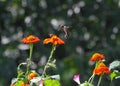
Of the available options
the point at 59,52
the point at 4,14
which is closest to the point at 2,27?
the point at 4,14

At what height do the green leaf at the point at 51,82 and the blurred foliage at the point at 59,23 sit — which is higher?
the blurred foliage at the point at 59,23

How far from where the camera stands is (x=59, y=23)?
14.6 ft

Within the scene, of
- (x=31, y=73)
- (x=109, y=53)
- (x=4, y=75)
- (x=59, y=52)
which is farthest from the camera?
(x=59, y=52)

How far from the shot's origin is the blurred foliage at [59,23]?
4.43 metres

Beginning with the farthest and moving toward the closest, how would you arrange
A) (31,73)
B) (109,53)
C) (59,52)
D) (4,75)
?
(59,52)
(4,75)
(109,53)
(31,73)

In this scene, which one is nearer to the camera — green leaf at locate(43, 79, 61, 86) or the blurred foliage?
green leaf at locate(43, 79, 61, 86)

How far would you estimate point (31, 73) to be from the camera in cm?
162

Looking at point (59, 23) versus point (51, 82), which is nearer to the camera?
point (51, 82)

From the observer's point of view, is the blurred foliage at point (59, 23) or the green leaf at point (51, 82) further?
the blurred foliage at point (59, 23)

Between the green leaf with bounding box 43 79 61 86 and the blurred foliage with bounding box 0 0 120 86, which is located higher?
the blurred foliage with bounding box 0 0 120 86

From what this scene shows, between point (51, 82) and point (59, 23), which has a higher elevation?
point (59, 23)

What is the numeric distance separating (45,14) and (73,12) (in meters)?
0.23

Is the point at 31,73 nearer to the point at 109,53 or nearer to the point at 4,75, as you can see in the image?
the point at 109,53

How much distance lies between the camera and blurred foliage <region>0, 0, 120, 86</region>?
4.43 metres
